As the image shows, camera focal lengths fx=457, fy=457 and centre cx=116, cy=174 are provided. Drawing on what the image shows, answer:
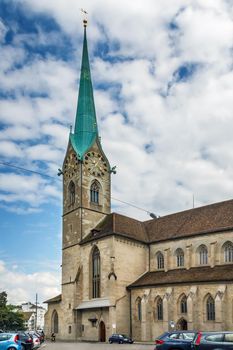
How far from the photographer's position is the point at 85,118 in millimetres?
61344

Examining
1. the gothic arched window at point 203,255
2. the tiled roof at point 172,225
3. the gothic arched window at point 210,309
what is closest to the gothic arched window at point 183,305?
the gothic arched window at point 210,309

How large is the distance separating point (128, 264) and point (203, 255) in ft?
27.2

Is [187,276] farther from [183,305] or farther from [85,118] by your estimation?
[85,118]

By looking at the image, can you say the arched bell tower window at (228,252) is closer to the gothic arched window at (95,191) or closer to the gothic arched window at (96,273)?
the gothic arched window at (96,273)

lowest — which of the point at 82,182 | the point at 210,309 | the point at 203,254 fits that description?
the point at 210,309

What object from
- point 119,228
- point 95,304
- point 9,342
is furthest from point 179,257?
point 9,342

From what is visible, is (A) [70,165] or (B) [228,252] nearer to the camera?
(B) [228,252]

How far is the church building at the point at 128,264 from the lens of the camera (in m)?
44.0

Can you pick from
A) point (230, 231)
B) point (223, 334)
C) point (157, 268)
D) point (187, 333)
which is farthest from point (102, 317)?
point (223, 334)

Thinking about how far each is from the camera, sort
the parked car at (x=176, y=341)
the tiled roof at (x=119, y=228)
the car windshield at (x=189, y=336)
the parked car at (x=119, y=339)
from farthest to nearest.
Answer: the tiled roof at (x=119, y=228), the parked car at (x=119, y=339), the car windshield at (x=189, y=336), the parked car at (x=176, y=341)

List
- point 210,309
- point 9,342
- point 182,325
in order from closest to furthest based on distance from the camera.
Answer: point 9,342, point 210,309, point 182,325

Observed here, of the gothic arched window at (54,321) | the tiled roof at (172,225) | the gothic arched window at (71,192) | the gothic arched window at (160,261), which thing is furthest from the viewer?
the gothic arched window at (71,192)

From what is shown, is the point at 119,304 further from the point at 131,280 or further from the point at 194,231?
the point at 194,231

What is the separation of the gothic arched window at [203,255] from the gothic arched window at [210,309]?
6.18 meters
